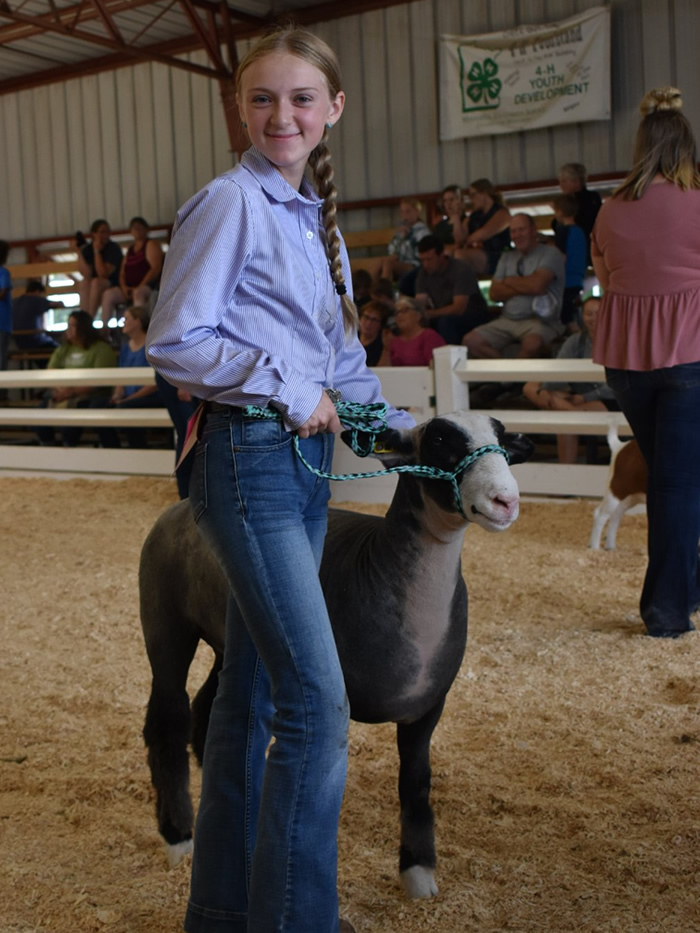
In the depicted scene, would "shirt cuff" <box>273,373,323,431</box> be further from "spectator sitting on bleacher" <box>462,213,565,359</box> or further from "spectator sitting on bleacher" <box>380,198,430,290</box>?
"spectator sitting on bleacher" <box>380,198,430,290</box>

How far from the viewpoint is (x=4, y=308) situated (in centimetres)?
1288

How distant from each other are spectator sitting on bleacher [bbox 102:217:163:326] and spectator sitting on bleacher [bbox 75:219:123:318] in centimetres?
19

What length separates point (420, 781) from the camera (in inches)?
101

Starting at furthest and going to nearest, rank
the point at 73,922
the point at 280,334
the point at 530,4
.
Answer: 1. the point at 530,4
2. the point at 73,922
3. the point at 280,334

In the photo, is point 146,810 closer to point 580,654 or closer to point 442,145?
point 580,654

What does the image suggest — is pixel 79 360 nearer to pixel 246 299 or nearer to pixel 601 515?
pixel 601 515

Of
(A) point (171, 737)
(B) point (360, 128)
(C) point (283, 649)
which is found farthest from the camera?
(B) point (360, 128)

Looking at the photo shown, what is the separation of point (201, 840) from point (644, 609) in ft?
9.18

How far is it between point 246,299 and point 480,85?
11.9 metres

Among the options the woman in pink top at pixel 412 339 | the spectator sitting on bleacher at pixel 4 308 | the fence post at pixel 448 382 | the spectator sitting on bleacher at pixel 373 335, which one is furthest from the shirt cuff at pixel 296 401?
the spectator sitting on bleacher at pixel 4 308

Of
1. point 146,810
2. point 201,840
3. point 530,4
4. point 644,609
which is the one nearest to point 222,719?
point 201,840

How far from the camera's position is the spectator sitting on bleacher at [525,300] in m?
8.79

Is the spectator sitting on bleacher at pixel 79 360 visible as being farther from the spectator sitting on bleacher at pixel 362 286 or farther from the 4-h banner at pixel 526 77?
the 4-h banner at pixel 526 77

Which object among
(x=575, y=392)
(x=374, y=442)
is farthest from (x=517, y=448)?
(x=575, y=392)
